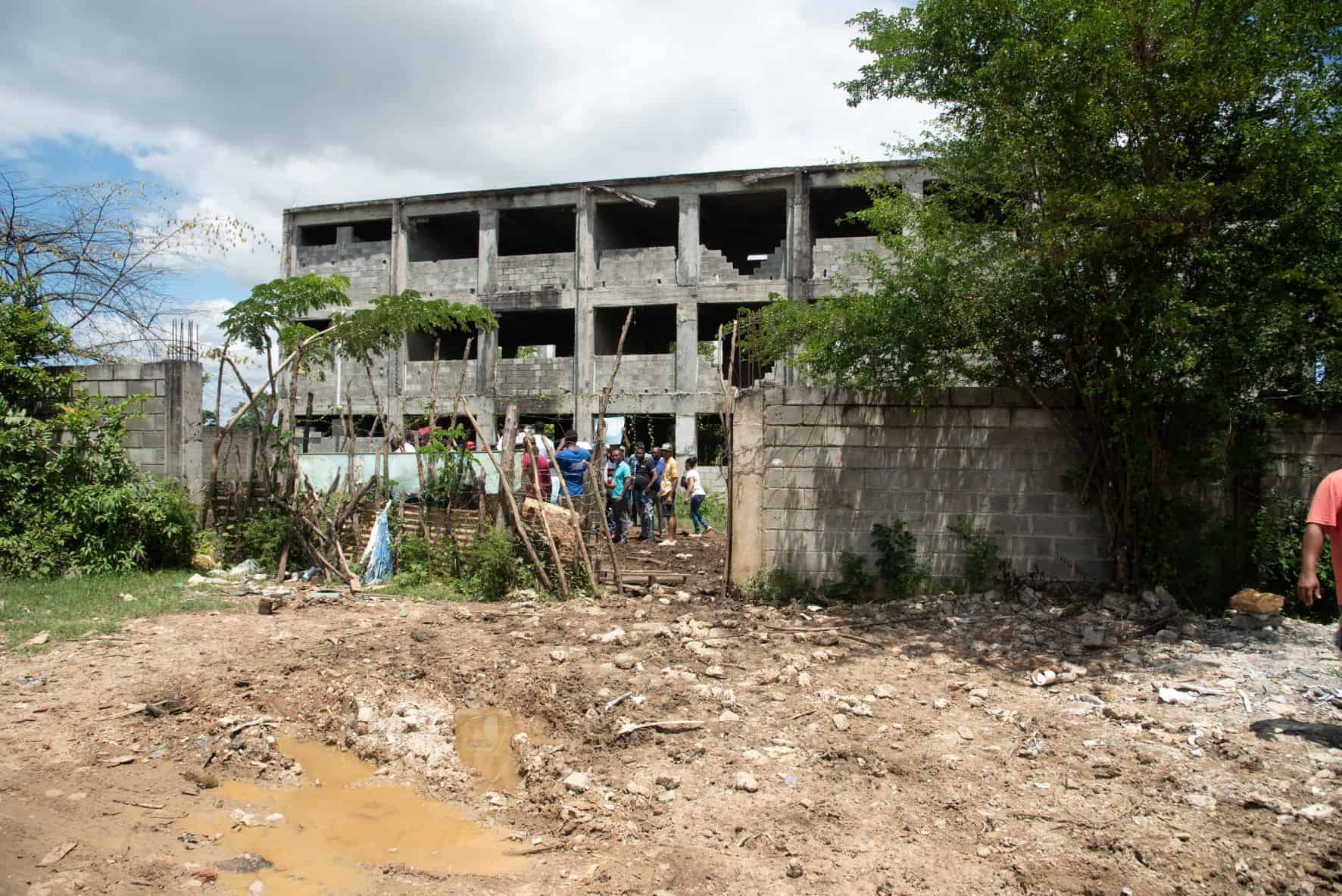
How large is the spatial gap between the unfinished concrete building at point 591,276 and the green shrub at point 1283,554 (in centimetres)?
1243

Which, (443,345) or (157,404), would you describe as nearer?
(157,404)

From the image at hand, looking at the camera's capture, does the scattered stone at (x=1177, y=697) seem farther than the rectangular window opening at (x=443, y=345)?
No

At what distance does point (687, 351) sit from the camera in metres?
19.7

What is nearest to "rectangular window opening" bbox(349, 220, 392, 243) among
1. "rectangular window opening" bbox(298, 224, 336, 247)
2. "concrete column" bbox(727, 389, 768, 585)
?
"rectangular window opening" bbox(298, 224, 336, 247)

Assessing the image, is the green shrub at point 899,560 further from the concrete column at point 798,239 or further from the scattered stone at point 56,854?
the concrete column at point 798,239

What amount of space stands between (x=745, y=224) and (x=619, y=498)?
13.2 m

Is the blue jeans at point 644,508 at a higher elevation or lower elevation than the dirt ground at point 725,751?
higher

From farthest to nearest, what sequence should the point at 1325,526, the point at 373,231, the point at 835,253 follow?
the point at 373,231 < the point at 835,253 < the point at 1325,526

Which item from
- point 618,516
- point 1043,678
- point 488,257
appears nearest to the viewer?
point 1043,678

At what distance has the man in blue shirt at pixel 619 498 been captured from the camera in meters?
12.2

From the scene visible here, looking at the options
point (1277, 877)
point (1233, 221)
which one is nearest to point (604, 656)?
point (1277, 877)

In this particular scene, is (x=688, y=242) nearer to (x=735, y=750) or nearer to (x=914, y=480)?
(x=914, y=480)

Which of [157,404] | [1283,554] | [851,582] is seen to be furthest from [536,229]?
[1283,554]

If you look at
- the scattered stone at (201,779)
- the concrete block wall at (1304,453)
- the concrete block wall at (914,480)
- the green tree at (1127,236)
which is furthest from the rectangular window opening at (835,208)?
the scattered stone at (201,779)
